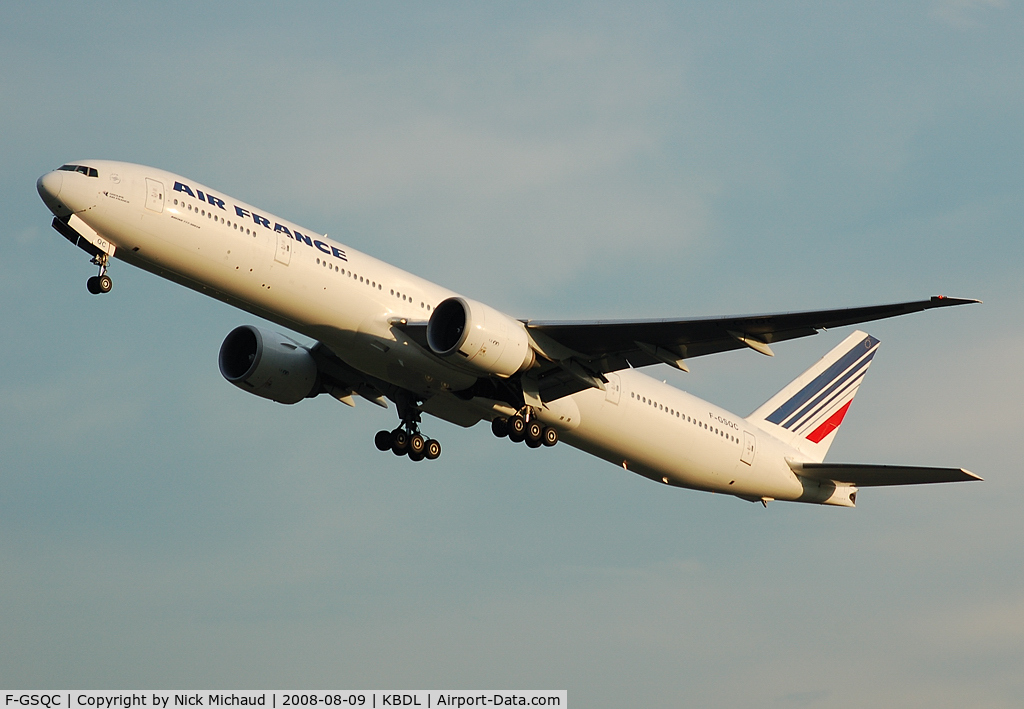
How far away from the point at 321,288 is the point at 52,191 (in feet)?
20.4

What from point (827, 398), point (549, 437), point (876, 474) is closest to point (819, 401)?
point (827, 398)

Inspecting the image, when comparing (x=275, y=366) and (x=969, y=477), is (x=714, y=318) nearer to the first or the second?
(x=969, y=477)

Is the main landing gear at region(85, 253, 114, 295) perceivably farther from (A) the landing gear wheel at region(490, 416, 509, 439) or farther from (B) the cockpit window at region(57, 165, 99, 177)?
(A) the landing gear wheel at region(490, 416, 509, 439)

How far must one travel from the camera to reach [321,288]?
95.6 ft

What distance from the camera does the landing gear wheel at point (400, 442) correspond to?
35719mm

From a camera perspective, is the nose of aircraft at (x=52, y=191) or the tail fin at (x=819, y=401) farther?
the tail fin at (x=819, y=401)

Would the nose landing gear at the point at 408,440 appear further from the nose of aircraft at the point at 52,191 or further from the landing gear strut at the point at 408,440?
the nose of aircraft at the point at 52,191

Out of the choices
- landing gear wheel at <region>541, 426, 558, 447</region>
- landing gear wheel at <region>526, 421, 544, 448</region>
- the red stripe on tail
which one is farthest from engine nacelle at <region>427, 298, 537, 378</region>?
the red stripe on tail

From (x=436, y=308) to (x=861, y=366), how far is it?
20111mm

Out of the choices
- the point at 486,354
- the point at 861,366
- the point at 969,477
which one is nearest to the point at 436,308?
the point at 486,354

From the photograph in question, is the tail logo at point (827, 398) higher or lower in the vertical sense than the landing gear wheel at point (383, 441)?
higher

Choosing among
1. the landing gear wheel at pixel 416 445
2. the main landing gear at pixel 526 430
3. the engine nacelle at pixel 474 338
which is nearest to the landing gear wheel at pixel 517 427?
the main landing gear at pixel 526 430

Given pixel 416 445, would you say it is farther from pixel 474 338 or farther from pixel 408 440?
pixel 474 338

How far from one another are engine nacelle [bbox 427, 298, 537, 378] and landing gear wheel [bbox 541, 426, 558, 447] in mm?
2921
